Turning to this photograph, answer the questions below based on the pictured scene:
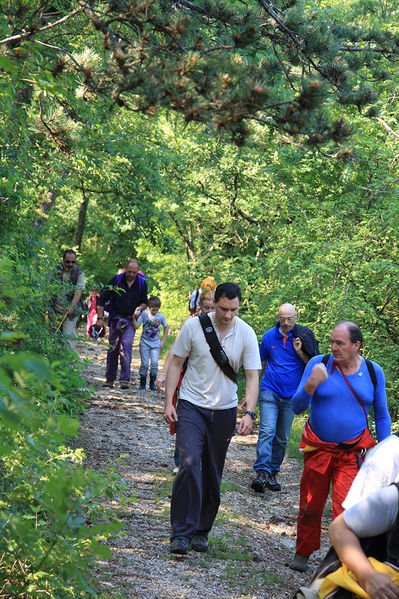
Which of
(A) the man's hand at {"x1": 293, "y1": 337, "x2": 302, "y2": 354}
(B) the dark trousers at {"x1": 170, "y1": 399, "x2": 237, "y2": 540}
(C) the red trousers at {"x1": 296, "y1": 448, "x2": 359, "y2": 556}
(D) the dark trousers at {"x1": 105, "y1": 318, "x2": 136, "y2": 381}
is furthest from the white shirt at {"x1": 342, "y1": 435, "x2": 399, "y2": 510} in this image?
(D) the dark trousers at {"x1": 105, "y1": 318, "x2": 136, "y2": 381}

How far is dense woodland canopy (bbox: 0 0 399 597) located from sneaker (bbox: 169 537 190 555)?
0.92 metres

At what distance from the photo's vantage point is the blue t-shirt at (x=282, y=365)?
8.48 meters

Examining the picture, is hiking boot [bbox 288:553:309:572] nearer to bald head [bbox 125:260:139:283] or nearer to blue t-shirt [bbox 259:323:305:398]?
blue t-shirt [bbox 259:323:305:398]

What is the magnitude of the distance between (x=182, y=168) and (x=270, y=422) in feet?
42.4

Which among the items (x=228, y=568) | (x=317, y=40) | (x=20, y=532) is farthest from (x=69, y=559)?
(x=317, y=40)

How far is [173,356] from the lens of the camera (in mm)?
6055

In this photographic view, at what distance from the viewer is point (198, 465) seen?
228 inches

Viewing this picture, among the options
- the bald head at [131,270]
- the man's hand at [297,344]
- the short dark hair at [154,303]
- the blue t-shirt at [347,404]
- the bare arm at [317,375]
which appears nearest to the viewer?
the bare arm at [317,375]

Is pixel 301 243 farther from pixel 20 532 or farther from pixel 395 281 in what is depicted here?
pixel 20 532

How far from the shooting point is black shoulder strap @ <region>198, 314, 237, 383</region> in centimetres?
595

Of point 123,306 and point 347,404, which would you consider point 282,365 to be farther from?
point 123,306

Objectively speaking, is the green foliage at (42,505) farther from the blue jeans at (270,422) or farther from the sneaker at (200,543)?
the blue jeans at (270,422)

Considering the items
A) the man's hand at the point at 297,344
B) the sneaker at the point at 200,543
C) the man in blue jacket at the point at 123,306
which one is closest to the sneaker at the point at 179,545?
the sneaker at the point at 200,543

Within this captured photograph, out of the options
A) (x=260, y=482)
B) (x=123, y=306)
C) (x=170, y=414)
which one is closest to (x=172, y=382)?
(x=170, y=414)
